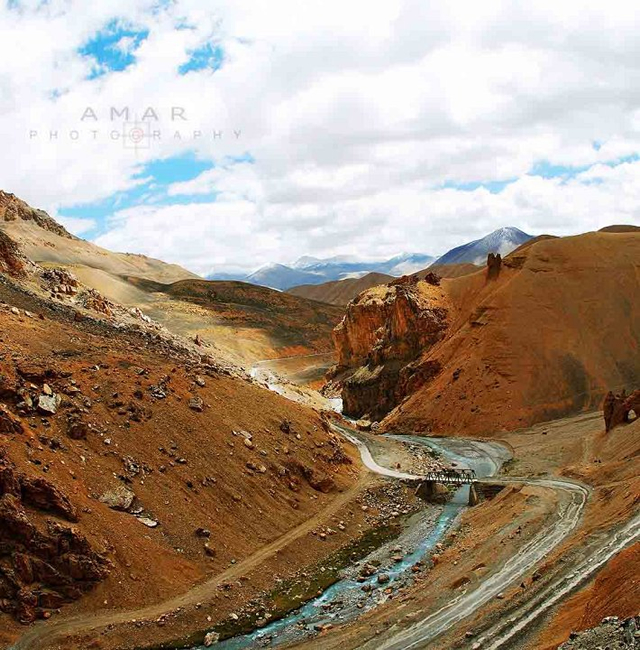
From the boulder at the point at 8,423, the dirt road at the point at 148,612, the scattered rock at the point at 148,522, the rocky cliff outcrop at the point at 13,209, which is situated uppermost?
the rocky cliff outcrop at the point at 13,209

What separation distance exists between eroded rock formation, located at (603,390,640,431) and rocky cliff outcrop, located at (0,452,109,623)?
41.0 meters

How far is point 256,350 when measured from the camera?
154 meters

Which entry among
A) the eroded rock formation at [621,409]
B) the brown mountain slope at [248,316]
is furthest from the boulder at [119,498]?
the brown mountain slope at [248,316]

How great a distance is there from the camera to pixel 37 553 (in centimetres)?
3120

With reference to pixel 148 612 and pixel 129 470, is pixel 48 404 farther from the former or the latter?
pixel 148 612

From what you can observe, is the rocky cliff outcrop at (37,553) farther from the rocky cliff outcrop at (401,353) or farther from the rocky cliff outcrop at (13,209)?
the rocky cliff outcrop at (13,209)

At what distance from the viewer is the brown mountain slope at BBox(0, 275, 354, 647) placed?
31.6 m

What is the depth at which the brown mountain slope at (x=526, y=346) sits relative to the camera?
72.1m

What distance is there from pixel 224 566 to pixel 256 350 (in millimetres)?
117742

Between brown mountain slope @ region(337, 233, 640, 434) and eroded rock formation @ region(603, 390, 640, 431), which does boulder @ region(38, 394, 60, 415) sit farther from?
brown mountain slope @ region(337, 233, 640, 434)

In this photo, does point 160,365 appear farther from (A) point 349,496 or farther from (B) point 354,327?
(B) point 354,327

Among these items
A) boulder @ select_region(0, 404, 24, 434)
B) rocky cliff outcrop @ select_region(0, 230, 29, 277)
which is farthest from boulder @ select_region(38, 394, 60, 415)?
rocky cliff outcrop @ select_region(0, 230, 29, 277)

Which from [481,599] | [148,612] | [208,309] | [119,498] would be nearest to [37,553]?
[148,612]

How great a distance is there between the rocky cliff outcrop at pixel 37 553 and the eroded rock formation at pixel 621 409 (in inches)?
1615
